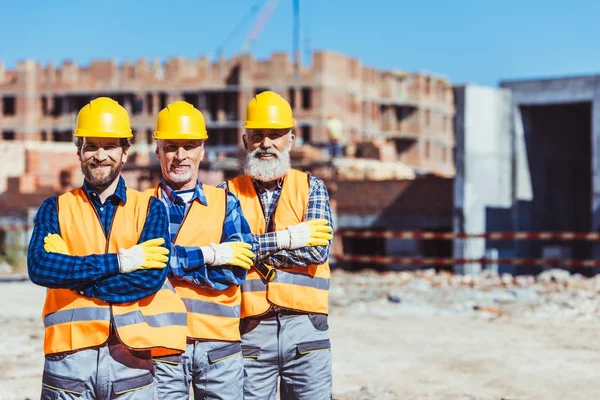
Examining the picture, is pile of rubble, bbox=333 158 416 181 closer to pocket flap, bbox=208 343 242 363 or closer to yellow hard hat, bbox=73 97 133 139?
pocket flap, bbox=208 343 242 363

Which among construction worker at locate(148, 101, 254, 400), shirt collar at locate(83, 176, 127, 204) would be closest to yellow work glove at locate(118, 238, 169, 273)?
shirt collar at locate(83, 176, 127, 204)

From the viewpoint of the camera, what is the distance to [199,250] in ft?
14.3

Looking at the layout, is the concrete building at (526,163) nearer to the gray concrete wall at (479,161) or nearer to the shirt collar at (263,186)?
the gray concrete wall at (479,161)

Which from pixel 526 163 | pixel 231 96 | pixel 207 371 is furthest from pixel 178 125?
pixel 231 96

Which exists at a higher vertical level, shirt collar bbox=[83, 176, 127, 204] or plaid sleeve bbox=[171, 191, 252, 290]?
shirt collar bbox=[83, 176, 127, 204]

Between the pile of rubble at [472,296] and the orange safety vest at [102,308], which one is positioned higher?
the orange safety vest at [102,308]

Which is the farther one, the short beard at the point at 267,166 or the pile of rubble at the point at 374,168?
the pile of rubble at the point at 374,168

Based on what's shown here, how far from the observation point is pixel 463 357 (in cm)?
1009

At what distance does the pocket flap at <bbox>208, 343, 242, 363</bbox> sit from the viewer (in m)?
4.46

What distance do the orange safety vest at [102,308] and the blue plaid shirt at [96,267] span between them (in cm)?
3

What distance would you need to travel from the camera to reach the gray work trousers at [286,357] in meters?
4.77

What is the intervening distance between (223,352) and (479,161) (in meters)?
17.3

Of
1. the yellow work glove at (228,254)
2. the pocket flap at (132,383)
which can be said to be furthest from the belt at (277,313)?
the pocket flap at (132,383)

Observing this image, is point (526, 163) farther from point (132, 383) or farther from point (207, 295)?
point (132, 383)
